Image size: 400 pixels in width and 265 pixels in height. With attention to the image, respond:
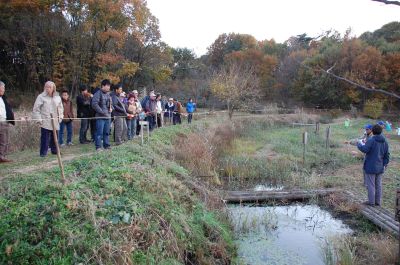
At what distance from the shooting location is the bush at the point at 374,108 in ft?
98.8

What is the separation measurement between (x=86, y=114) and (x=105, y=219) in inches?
259

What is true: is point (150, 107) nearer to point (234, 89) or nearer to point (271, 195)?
point (271, 195)

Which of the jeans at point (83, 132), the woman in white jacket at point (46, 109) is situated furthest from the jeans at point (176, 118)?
the woman in white jacket at point (46, 109)

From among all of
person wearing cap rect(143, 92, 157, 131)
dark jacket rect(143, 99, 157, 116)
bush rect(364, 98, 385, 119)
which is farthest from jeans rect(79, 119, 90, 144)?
bush rect(364, 98, 385, 119)

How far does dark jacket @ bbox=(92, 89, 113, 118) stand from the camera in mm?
8570

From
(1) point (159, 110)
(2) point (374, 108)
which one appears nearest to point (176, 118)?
(1) point (159, 110)

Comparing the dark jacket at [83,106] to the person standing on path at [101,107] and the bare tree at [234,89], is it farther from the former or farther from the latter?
the bare tree at [234,89]

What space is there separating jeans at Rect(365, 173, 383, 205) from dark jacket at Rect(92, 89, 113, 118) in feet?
21.4

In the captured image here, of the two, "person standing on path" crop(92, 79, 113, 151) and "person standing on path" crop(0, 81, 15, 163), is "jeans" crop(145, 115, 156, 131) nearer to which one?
"person standing on path" crop(92, 79, 113, 151)

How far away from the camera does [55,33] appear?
24.7 m

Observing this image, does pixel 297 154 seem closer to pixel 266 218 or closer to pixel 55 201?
pixel 266 218

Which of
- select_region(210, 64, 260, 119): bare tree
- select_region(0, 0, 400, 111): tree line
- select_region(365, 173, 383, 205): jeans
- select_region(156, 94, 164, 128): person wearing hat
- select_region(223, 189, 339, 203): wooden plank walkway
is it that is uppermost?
select_region(0, 0, 400, 111): tree line

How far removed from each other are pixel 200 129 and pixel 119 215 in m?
11.2

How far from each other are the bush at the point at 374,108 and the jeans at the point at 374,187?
23647 millimetres
